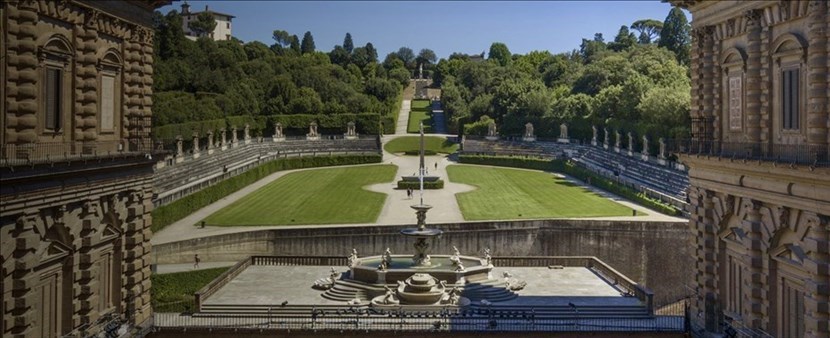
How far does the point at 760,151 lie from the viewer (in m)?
23.4

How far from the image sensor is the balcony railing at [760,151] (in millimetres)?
20062

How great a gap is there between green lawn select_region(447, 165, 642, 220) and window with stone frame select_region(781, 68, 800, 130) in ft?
121

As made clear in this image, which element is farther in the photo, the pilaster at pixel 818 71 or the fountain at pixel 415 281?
the fountain at pixel 415 281

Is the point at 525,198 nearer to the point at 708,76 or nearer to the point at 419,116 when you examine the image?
the point at 708,76

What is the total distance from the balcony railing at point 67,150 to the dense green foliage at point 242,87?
67.3m

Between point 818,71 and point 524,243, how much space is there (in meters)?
36.1

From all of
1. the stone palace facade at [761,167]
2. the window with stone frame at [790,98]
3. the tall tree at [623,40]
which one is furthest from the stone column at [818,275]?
the tall tree at [623,40]

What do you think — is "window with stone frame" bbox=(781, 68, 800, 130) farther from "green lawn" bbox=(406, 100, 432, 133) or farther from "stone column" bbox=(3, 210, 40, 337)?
"green lawn" bbox=(406, 100, 432, 133)

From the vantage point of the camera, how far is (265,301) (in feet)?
116

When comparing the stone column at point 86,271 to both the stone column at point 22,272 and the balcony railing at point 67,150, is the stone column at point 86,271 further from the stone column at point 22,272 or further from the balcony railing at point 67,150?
the stone column at point 22,272

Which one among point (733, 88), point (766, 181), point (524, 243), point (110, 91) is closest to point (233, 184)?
point (524, 243)

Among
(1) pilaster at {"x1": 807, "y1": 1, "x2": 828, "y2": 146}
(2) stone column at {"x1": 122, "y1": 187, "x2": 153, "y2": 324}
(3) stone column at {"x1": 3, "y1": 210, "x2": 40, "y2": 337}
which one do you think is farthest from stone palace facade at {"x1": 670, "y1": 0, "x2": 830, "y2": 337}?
(3) stone column at {"x1": 3, "y1": 210, "x2": 40, "y2": 337}

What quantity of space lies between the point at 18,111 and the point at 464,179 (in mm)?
68004

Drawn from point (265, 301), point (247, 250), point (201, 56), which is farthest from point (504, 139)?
point (265, 301)
